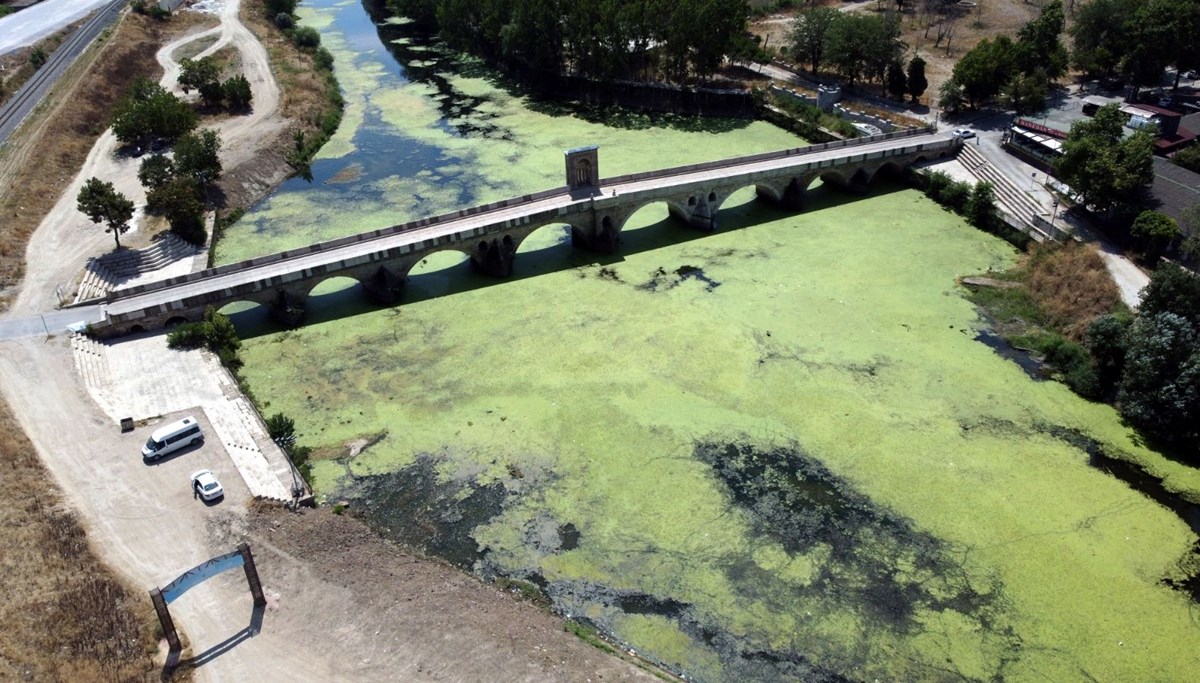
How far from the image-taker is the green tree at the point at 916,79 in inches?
3044

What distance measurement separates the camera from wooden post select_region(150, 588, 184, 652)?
2773cm

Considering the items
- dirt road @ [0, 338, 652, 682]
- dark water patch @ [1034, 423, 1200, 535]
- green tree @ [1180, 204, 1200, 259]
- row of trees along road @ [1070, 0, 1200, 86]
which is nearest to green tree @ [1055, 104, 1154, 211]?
green tree @ [1180, 204, 1200, 259]

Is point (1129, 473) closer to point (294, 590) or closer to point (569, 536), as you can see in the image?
point (569, 536)

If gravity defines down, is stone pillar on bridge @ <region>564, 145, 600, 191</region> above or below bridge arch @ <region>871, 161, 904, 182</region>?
above

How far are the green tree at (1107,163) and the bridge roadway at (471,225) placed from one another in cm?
1327

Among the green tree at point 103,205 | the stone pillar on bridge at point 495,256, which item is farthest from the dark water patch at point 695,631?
the green tree at point 103,205

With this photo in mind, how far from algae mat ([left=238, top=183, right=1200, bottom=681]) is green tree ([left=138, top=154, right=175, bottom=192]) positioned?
69.5 ft

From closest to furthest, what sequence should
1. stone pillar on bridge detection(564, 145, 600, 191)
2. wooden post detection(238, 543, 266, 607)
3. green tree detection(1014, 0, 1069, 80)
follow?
wooden post detection(238, 543, 266, 607)
stone pillar on bridge detection(564, 145, 600, 191)
green tree detection(1014, 0, 1069, 80)

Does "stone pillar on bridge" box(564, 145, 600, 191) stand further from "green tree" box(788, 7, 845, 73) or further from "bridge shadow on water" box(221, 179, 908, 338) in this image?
"green tree" box(788, 7, 845, 73)

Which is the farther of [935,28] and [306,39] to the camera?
[306,39]

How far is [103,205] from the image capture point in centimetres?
5338

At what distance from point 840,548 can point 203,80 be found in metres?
79.2

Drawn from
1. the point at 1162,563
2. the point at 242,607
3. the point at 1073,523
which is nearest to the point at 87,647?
the point at 242,607

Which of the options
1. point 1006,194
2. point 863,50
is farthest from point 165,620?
point 863,50
